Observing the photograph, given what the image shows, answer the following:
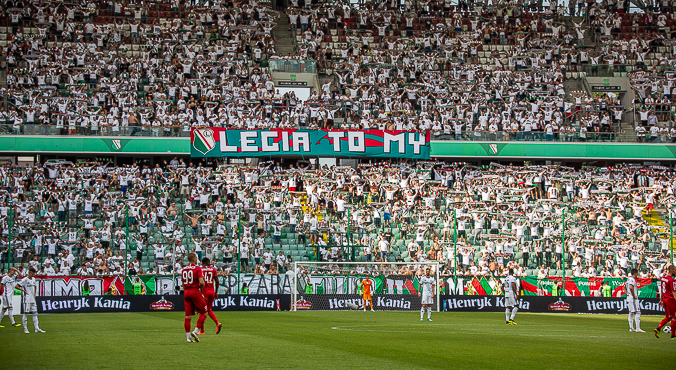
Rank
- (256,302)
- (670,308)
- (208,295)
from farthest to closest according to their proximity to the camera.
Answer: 1. (256,302)
2. (670,308)
3. (208,295)

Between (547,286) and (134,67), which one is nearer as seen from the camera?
(547,286)

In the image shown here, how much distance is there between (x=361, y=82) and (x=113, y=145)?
16.1 m

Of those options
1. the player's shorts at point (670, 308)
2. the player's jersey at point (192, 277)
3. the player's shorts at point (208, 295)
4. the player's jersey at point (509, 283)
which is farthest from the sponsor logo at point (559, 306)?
the player's jersey at point (192, 277)

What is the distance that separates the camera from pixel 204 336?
19.3 meters

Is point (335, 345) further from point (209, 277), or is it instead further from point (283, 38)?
point (283, 38)

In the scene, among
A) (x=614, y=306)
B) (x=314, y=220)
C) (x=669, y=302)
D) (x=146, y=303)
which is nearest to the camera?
(x=669, y=302)

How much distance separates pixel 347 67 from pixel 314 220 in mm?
16974

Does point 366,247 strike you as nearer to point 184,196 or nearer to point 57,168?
point 184,196

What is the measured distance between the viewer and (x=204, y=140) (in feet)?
145

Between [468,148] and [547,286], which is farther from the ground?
[468,148]

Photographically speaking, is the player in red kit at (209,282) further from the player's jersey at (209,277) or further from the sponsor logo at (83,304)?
the sponsor logo at (83,304)

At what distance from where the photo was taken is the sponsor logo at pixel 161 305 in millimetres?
32625

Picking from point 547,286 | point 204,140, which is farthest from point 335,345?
point 204,140

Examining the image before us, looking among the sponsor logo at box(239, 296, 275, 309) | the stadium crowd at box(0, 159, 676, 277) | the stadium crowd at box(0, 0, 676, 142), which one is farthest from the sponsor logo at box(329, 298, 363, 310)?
the stadium crowd at box(0, 0, 676, 142)
